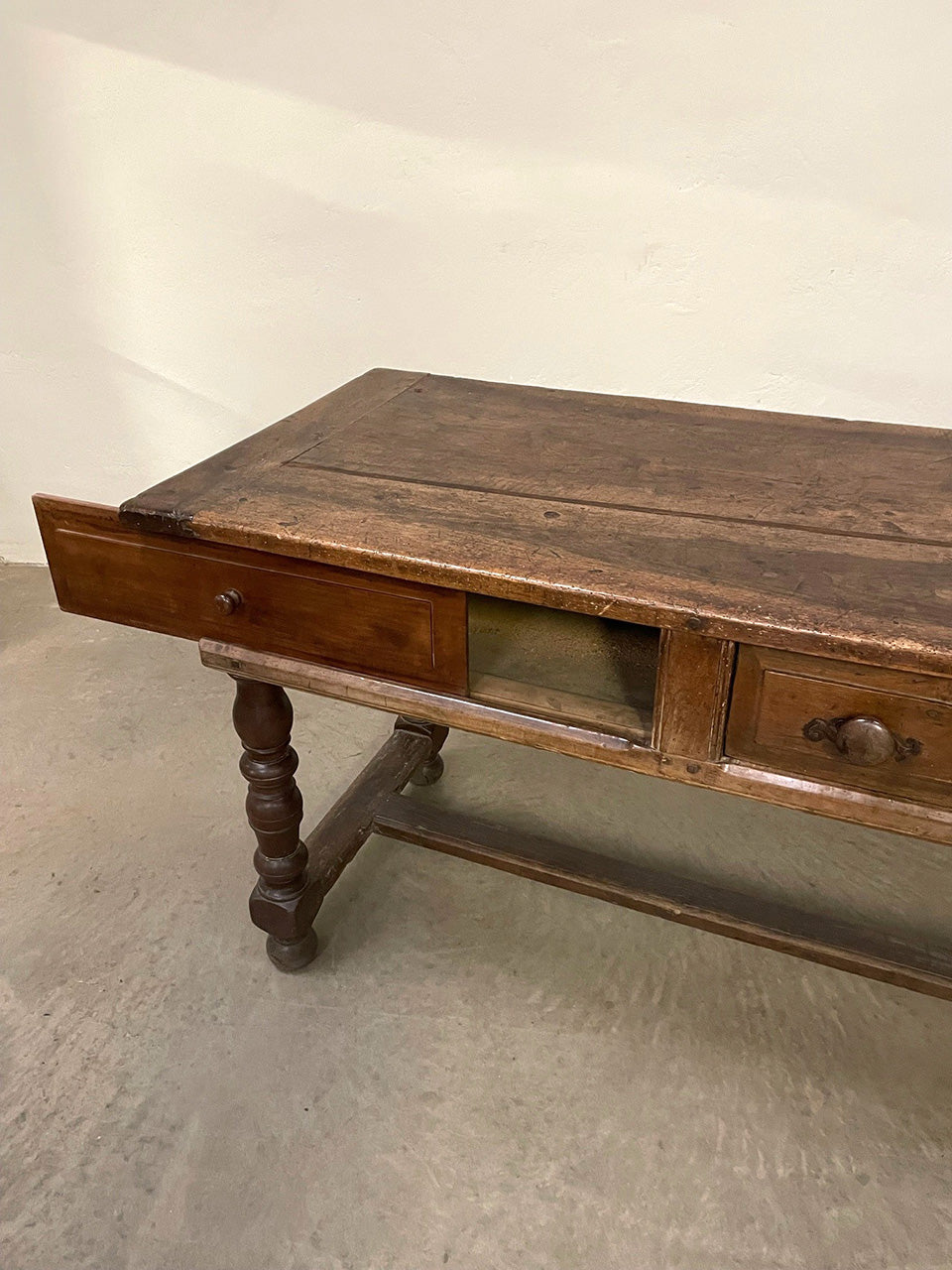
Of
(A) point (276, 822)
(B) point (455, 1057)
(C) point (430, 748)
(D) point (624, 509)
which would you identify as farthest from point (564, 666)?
(C) point (430, 748)

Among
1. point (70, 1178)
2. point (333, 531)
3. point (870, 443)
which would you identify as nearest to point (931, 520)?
point (870, 443)

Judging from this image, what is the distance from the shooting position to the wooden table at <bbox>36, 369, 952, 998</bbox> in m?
1.24

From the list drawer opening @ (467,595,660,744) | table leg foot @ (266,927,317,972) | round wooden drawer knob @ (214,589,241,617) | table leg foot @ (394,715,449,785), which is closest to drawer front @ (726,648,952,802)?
drawer opening @ (467,595,660,744)

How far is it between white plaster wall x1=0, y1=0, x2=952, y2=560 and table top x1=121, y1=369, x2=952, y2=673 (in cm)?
76

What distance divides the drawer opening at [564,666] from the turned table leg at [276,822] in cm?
42

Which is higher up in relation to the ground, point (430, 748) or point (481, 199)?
point (481, 199)

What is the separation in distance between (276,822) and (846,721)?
1.07 m

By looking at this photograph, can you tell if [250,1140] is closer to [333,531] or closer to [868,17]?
[333,531]

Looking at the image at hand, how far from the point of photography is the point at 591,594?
4.15 feet

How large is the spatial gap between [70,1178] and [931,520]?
1.72m

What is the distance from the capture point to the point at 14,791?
2586 millimetres

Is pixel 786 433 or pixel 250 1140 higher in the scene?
pixel 786 433

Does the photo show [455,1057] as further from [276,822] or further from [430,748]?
[430,748]

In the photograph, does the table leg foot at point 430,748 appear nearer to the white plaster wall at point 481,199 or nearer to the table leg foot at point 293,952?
the table leg foot at point 293,952
